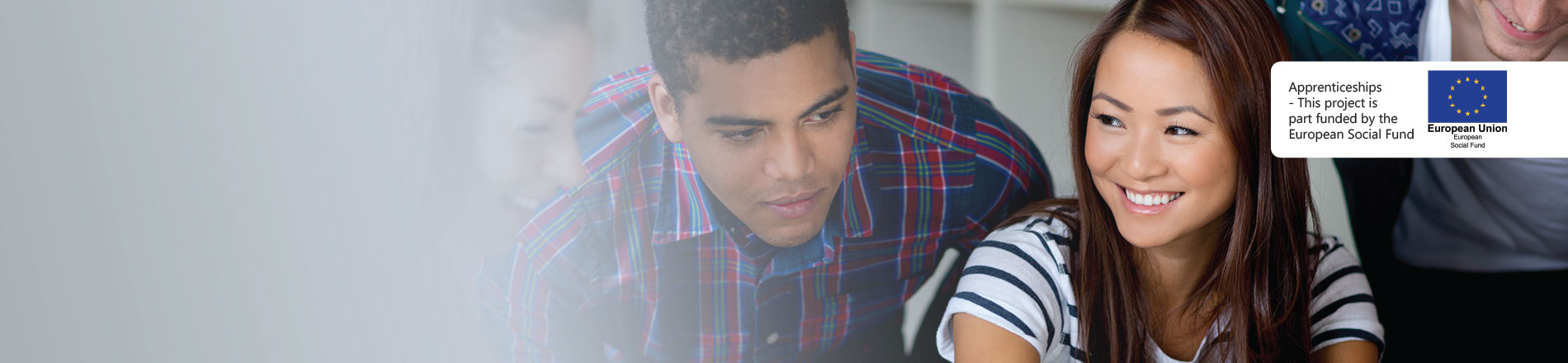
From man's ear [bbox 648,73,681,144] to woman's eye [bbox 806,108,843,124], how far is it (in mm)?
74

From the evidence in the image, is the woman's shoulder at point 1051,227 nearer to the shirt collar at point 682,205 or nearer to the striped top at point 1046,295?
the striped top at point 1046,295

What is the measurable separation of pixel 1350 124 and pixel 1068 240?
184 mm

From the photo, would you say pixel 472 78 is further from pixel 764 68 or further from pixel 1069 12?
pixel 1069 12

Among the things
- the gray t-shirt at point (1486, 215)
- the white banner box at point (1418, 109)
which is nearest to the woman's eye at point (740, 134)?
the white banner box at point (1418, 109)

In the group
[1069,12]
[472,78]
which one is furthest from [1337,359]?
[472,78]

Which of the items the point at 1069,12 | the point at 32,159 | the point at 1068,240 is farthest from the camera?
the point at 1069,12

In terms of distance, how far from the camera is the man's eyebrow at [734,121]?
1.77 ft

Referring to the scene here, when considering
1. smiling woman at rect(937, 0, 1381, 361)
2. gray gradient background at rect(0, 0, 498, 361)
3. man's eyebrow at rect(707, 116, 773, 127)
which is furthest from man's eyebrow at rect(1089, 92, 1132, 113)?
gray gradient background at rect(0, 0, 498, 361)

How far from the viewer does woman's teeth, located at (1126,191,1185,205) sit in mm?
628

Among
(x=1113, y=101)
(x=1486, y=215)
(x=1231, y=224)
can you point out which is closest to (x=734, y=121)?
(x=1113, y=101)

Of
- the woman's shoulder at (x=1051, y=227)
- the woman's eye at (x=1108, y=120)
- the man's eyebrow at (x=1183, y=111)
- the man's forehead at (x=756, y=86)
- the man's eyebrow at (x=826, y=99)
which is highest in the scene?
the man's forehead at (x=756, y=86)

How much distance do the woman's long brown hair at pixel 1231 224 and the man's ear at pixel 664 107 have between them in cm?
27

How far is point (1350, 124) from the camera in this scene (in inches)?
24.6

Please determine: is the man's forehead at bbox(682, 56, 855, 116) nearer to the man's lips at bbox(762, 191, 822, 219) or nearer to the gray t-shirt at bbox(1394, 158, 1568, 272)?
the man's lips at bbox(762, 191, 822, 219)
